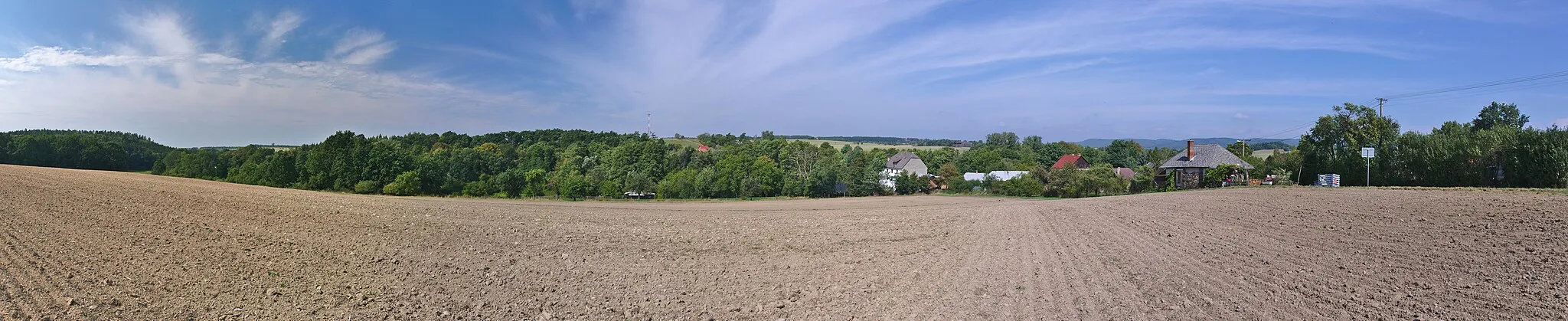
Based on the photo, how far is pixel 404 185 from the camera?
44625 millimetres

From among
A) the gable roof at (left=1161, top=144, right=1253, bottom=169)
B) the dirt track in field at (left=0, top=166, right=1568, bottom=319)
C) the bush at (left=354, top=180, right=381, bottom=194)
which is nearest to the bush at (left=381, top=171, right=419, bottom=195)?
the bush at (left=354, top=180, right=381, bottom=194)

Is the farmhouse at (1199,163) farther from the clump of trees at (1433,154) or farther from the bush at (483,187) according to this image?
the bush at (483,187)

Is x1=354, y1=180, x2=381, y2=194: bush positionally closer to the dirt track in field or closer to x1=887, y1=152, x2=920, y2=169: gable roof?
the dirt track in field

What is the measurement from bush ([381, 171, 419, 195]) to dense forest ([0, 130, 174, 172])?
57.8 ft

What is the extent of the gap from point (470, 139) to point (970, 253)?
84.8 m

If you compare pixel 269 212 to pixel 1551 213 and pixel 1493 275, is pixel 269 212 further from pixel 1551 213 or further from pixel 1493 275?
pixel 1551 213

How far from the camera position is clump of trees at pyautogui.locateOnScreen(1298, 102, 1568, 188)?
2598 centimetres

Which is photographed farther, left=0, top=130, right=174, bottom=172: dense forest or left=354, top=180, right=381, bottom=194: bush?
left=354, top=180, right=381, bottom=194: bush

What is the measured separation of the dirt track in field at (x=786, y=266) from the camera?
7.93m

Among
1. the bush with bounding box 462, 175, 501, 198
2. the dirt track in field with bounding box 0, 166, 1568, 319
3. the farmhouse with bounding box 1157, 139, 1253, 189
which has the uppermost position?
the farmhouse with bounding box 1157, 139, 1253, 189

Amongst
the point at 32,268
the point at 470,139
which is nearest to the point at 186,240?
the point at 32,268

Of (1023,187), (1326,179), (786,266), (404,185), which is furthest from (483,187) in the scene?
(1326,179)

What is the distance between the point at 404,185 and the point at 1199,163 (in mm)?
53249

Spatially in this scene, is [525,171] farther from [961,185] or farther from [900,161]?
[900,161]
